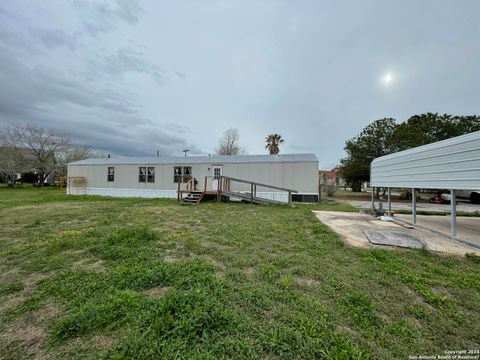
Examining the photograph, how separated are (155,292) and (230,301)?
96 centimetres

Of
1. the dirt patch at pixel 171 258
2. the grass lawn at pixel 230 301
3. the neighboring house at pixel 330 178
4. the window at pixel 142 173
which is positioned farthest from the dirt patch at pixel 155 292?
the neighboring house at pixel 330 178

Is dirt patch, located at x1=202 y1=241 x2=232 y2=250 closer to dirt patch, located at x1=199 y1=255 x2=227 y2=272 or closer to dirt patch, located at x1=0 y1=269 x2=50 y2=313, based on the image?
dirt patch, located at x1=199 y1=255 x2=227 y2=272

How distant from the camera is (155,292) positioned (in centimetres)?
239

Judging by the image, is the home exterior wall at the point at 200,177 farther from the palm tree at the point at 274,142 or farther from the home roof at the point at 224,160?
the palm tree at the point at 274,142

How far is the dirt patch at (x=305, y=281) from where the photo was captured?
8.65 ft

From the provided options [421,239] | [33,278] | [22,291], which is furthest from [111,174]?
[421,239]

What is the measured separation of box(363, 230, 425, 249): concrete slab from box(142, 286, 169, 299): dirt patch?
4.58 metres

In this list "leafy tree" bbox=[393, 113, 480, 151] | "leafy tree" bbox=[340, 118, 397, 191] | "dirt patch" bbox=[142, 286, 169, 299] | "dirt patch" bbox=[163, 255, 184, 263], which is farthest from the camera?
"leafy tree" bbox=[340, 118, 397, 191]

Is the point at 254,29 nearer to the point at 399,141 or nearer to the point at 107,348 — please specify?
the point at 107,348

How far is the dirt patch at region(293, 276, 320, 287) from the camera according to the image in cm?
264

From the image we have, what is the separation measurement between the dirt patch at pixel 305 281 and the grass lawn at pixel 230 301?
1 centimetres

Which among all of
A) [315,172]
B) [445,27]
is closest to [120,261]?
[315,172]

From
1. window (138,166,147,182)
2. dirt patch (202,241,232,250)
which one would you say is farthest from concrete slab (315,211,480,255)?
window (138,166,147,182)

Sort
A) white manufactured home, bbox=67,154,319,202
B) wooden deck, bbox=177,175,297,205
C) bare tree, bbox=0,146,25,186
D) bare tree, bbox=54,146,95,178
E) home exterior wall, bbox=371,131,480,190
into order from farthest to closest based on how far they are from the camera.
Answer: bare tree, bbox=54,146,95,178 → bare tree, bbox=0,146,25,186 → white manufactured home, bbox=67,154,319,202 → wooden deck, bbox=177,175,297,205 → home exterior wall, bbox=371,131,480,190
